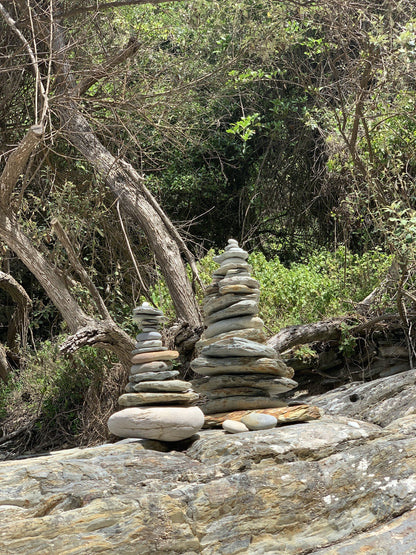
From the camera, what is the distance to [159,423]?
4.62 meters

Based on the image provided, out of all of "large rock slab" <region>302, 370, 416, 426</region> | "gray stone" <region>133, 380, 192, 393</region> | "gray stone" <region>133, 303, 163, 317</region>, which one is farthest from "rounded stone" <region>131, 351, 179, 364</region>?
"large rock slab" <region>302, 370, 416, 426</region>

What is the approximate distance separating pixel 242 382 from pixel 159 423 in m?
1.00

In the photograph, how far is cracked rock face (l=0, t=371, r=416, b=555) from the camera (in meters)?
3.42

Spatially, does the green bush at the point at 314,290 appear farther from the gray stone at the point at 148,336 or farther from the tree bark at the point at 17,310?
the tree bark at the point at 17,310

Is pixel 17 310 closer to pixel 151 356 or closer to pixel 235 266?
pixel 235 266

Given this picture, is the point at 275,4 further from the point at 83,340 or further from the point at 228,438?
the point at 228,438

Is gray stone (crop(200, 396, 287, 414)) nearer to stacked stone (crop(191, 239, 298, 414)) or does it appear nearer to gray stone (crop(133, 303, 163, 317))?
stacked stone (crop(191, 239, 298, 414))

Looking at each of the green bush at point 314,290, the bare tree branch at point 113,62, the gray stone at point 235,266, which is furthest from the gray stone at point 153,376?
the bare tree branch at point 113,62

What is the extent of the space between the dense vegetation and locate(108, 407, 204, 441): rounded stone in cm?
175

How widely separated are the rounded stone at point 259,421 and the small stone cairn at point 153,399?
0.34 meters

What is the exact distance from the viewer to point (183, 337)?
7637 mm

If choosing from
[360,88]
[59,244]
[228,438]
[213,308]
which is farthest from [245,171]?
[228,438]

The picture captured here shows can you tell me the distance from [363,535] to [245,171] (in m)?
7.80

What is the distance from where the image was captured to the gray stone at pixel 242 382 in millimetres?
5426
